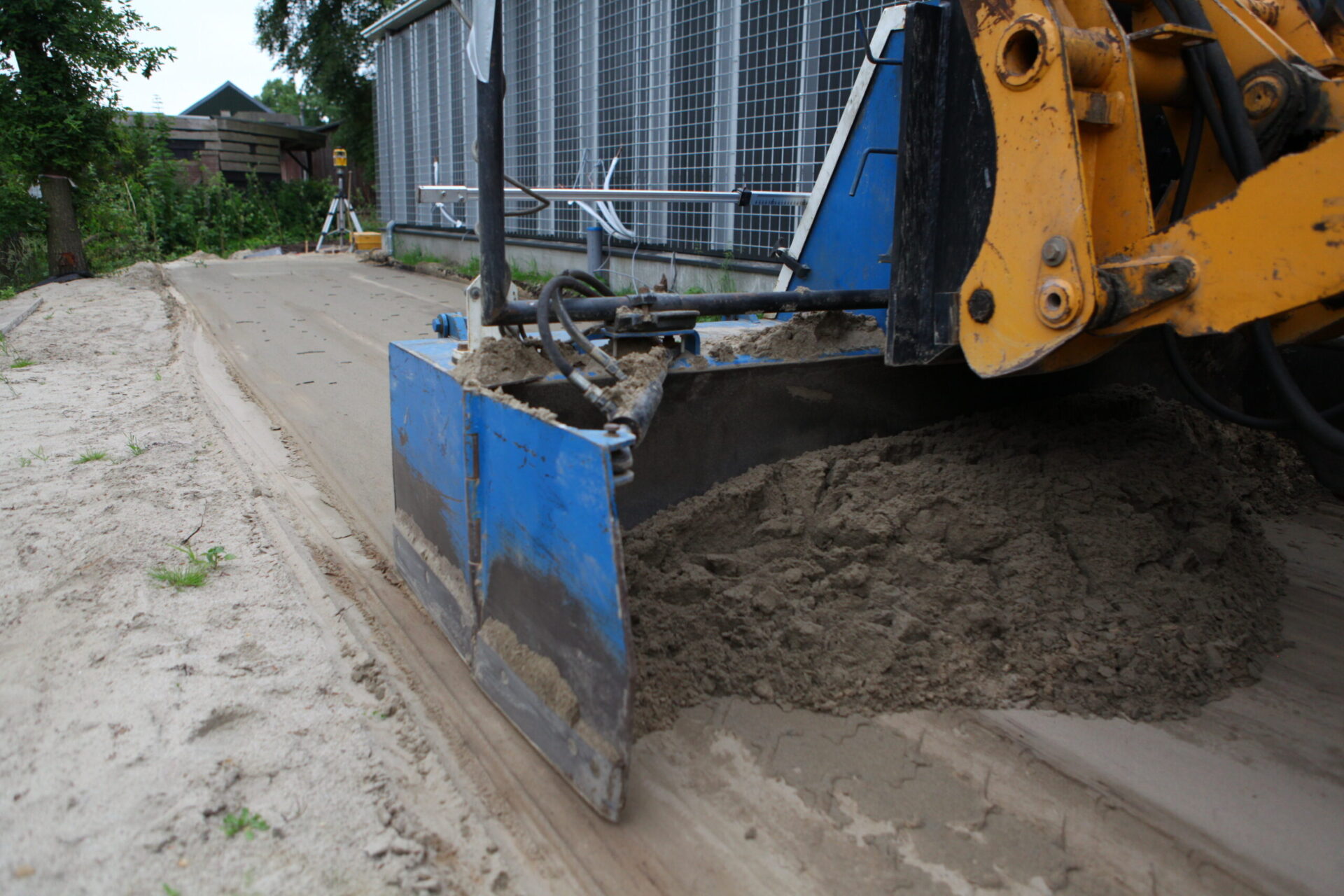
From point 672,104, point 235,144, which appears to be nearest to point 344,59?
point 235,144

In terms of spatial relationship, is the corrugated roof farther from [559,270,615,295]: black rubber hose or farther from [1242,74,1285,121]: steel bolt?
[1242,74,1285,121]: steel bolt

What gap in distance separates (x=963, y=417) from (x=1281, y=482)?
4.96ft

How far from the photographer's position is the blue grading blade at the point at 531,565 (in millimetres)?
1970

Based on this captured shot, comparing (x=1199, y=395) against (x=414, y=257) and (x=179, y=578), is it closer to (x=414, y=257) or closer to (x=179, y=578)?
(x=179, y=578)

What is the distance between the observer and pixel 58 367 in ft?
20.4

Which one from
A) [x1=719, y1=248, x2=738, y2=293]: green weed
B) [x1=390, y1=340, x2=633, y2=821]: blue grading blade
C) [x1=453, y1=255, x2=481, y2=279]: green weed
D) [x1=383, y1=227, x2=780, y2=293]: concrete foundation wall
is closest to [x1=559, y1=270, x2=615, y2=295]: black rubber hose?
[x1=390, y1=340, x2=633, y2=821]: blue grading blade

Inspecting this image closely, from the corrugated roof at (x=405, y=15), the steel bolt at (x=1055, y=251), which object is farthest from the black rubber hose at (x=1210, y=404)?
the corrugated roof at (x=405, y=15)

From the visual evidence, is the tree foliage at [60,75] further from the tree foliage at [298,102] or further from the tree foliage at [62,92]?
the tree foliage at [298,102]

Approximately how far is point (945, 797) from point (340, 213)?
20.1 meters

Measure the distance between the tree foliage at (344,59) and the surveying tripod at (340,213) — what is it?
8676mm

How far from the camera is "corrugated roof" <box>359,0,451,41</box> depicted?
1538 cm

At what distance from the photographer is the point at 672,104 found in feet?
30.0

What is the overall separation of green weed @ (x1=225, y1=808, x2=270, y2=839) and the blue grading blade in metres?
0.63

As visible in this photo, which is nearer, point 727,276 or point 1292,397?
point 1292,397
